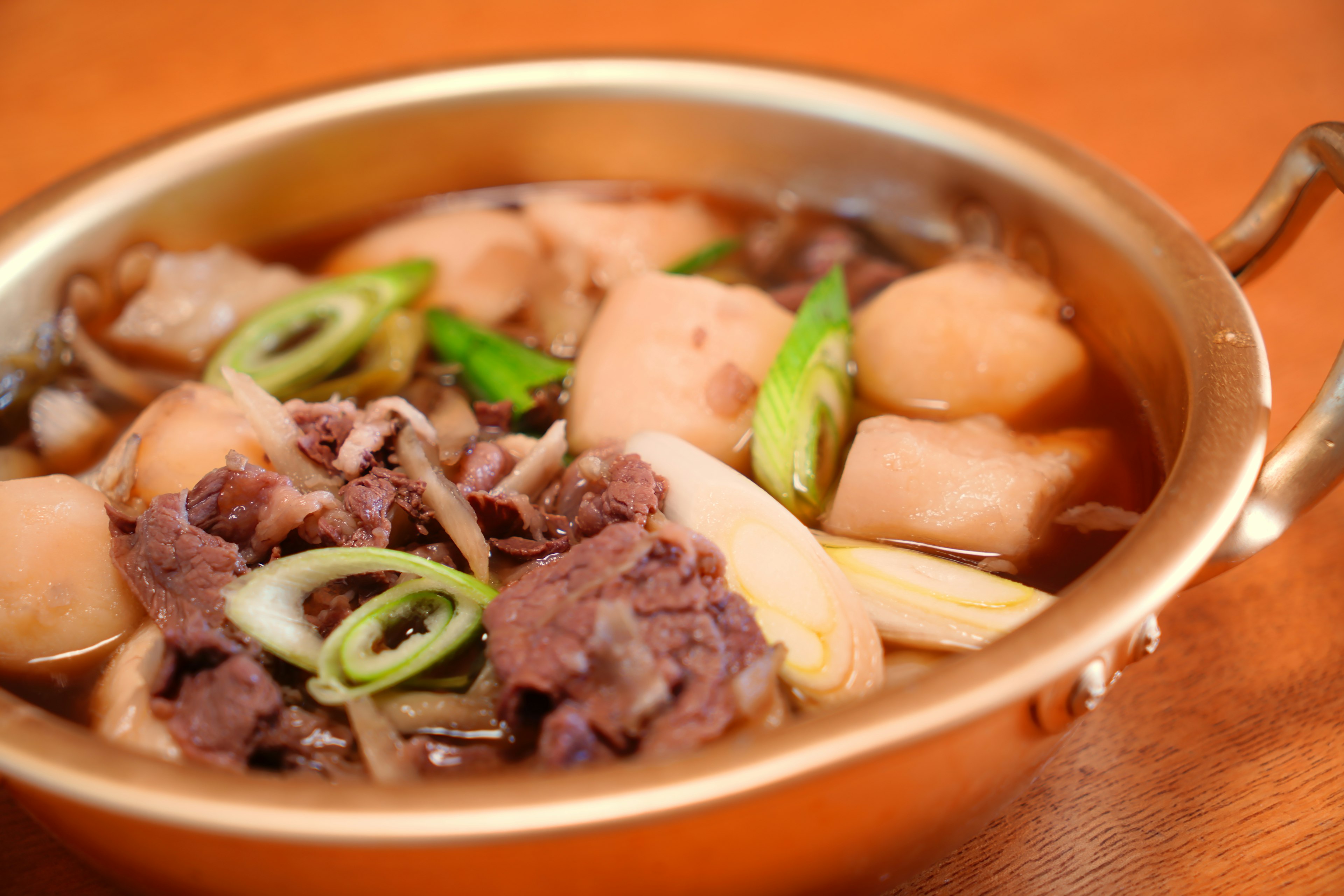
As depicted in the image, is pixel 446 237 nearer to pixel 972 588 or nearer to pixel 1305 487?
pixel 972 588

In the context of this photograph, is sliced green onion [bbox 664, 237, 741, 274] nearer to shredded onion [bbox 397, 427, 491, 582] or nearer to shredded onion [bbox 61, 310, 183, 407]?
shredded onion [bbox 397, 427, 491, 582]

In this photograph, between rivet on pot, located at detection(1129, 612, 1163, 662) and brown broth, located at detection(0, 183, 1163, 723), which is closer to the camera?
rivet on pot, located at detection(1129, 612, 1163, 662)

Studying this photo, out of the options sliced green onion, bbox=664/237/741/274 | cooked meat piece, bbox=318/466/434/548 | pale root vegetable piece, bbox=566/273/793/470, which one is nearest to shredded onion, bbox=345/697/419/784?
cooked meat piece, bbox=318/466/434/548

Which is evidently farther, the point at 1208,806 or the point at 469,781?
the point at 1208,806

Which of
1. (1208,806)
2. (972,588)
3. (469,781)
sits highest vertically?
(469,781)

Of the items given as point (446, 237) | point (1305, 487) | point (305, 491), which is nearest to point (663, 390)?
point (305, 491)

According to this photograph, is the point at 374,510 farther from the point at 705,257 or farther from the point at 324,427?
the point at 705,257

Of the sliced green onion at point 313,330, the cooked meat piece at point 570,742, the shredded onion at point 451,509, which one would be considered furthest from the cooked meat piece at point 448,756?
the sliced green onion at point 313,330
